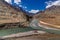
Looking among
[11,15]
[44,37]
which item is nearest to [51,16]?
[44,37]

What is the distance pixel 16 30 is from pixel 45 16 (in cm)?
53

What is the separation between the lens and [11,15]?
2729mm

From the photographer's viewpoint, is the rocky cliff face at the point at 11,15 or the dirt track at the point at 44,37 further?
the rocky cliff face at the point at 11,15

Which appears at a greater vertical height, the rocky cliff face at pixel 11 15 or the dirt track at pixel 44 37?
the rocky cliff face at pixel 11 15

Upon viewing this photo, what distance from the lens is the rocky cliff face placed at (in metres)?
2.71

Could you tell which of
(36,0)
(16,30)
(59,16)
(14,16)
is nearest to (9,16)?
(14,16)

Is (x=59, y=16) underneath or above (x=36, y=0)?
underneath

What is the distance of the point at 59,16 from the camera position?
260 centimetres

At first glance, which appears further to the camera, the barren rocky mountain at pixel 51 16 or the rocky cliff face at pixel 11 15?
the rocky cliff face at pixel 11 15

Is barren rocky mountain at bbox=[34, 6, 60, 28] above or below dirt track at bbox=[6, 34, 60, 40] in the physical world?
above

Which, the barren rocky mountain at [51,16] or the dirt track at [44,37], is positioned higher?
the barren rocky mountain at [51,16]

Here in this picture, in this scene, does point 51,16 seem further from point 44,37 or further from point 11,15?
point 11,15

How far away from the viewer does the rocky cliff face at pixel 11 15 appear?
8.87 ft

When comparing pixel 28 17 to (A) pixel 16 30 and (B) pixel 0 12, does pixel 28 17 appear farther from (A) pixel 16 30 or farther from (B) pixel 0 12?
(B) pixel 0 12
